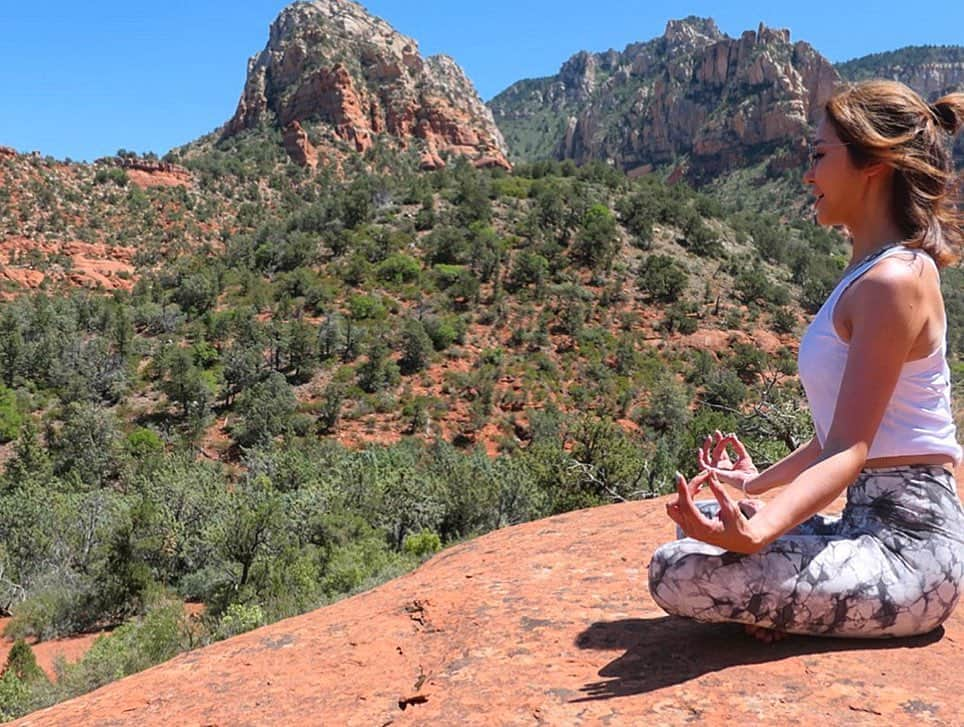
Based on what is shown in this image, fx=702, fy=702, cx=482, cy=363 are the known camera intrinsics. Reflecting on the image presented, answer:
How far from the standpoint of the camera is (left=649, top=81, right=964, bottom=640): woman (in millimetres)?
1624

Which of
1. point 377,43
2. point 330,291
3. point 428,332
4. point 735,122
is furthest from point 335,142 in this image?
point 735,122

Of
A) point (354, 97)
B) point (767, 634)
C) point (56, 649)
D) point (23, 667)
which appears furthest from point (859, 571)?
point (354, 97)

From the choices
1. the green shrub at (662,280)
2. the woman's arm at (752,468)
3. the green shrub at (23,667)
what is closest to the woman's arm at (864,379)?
the woman's arm at (752,468)

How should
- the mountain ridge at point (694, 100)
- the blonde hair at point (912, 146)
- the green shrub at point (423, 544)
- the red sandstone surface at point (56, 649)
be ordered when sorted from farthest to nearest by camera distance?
the mountain ridge at point (694, 100)
the green shrub at point (423, 544)
the red sandstone surface at point (56, 649)
the blonde hair at point (912, 146)

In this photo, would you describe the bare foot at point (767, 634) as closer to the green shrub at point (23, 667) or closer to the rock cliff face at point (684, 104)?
the green shrub at point (23, 667)

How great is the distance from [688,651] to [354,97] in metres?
65.0

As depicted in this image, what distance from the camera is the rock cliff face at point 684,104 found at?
77.8 meters

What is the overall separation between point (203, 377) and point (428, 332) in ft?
26.2

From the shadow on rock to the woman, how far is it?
2.8 inches

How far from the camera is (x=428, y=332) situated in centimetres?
2616

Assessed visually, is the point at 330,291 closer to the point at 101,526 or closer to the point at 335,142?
the point at 101,526

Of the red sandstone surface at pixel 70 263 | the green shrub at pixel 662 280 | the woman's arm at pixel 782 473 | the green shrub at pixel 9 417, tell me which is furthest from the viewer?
the red sandstone surface at pixel 70 263

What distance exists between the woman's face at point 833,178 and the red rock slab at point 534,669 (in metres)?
1.17

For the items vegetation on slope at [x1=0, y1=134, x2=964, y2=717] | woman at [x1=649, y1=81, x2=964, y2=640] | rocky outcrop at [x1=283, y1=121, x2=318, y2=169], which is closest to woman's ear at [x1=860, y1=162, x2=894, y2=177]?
woman at [x1=649, y1=81, x2=964, y2=640]
